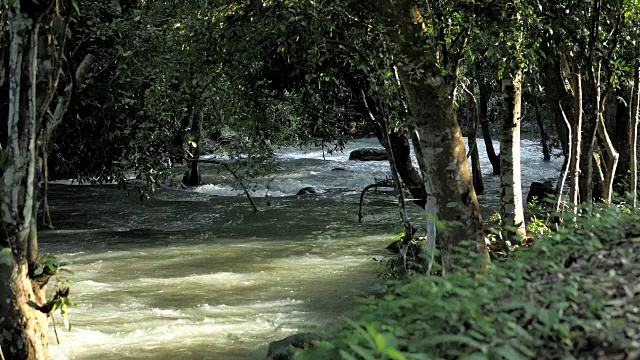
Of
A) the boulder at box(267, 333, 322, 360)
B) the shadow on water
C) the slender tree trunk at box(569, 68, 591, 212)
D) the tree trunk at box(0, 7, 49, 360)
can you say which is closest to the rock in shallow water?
the shadow on water

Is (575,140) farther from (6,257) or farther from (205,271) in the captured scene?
(6,257)

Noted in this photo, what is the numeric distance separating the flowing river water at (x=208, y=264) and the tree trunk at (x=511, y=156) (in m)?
2.85

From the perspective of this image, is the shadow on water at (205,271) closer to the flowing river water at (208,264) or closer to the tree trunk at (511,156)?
the flowing river water at (208,264)

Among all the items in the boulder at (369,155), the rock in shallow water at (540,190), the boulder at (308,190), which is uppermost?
the boulder at (369,155)

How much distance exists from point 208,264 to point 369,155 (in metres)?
23.4

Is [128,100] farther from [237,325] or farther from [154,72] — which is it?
[237,325]

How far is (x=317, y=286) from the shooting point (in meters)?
13.6

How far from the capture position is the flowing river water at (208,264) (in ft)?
34.7

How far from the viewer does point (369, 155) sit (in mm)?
38344

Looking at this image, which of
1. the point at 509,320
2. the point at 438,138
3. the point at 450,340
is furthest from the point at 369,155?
the point at 450,340

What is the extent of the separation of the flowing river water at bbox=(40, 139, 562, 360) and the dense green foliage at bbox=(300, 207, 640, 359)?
0.76 m

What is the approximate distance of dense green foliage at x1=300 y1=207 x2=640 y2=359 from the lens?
407cm

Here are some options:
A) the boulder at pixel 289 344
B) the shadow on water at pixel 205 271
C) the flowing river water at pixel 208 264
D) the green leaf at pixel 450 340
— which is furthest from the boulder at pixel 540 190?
the green leaf at pixel 450 340

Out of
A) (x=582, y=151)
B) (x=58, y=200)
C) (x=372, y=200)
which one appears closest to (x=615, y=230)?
(x=582, y=151)
